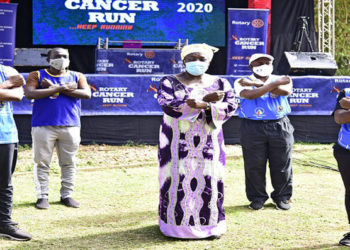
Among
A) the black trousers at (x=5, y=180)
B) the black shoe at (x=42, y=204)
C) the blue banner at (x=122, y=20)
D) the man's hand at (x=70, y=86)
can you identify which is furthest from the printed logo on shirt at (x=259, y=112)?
the blue banner at (x=122, y=20)

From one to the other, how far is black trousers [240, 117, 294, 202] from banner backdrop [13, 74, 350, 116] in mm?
4989

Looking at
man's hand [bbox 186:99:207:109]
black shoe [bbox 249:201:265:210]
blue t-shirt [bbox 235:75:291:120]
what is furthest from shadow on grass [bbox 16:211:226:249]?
blue t-shirt [bbox 235:75:291:120]

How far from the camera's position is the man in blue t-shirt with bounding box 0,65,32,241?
505 cm

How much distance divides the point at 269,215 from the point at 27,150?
6030 mm

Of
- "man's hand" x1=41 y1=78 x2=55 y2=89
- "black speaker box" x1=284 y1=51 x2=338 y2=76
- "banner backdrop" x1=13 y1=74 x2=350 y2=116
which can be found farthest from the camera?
"black speaker box" x1=284 y1=51 x2=338 y2=76

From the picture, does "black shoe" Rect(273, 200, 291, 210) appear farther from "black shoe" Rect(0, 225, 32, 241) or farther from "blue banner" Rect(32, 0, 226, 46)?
"blue banner" Rect(32, 0, 226, 46)

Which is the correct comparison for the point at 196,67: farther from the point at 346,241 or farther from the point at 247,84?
the point at 346,241

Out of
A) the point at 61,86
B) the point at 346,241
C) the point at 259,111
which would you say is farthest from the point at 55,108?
the point at 346,241

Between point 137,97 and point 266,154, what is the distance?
5.26m

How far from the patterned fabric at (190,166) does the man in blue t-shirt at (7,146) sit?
1.38 m

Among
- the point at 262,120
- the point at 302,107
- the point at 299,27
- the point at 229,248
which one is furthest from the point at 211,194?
the point at 299,27

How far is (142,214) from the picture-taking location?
6.36m

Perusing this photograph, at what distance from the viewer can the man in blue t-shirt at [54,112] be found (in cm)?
648

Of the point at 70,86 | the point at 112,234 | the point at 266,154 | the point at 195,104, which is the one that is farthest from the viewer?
the point at 266,154
